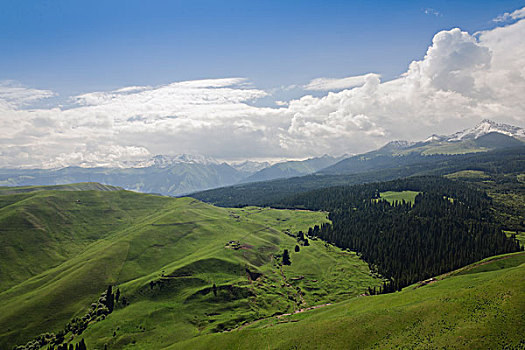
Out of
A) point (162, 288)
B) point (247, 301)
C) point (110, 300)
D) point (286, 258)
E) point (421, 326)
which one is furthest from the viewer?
point (286, 258)

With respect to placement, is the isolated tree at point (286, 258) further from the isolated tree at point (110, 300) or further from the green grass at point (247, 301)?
the isolated tree at point (110, 300)

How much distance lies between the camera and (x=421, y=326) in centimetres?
6656

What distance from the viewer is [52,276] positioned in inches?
6363

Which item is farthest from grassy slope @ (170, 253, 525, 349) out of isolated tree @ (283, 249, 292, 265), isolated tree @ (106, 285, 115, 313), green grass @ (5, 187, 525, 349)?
isolated tree @ (283, 249, 292, 265)

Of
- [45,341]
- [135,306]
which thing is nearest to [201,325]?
[135,306]

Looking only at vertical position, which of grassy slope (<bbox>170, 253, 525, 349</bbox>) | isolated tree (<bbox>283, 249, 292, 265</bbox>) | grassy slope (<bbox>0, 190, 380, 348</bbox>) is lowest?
isolated tree (<bbox>283, 249, 292, 265</bbox>)

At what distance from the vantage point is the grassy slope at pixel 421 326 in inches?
2275

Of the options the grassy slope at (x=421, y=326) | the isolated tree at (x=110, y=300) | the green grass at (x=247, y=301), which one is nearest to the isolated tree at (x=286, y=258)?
the green grass at (x=247, y=301)

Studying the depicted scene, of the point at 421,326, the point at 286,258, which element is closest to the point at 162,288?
the point at 286,258

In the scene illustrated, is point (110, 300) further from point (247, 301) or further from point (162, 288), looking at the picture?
point (247, 301)

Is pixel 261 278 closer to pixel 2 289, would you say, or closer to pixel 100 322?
pixel 100 322

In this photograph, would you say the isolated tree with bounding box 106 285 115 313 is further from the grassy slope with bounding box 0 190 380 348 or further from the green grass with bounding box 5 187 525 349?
the grassy slope with bounding box 0 190 380 348

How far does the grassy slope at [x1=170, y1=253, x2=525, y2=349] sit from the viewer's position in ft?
190

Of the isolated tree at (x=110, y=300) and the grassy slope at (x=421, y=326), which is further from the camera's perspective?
the isolated tree at (x=110, y=300)
